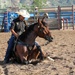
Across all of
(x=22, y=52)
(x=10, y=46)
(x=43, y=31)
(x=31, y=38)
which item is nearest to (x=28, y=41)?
(x=31, y=38)

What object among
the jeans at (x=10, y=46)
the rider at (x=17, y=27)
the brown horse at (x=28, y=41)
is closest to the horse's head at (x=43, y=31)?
the brown horse at (x=28, y=41)

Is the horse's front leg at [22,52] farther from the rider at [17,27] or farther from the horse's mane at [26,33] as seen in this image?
the rider at [17,27]

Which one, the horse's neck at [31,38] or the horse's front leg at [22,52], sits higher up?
the horse's neck at [31,38]

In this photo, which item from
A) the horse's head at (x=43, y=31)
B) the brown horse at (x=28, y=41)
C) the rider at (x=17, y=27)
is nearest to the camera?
the horse's head at (x=43, y=31)

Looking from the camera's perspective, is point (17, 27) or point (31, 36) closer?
point (31, 36)

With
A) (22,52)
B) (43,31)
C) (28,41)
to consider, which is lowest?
(22,52)

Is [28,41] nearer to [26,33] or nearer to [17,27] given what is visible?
[26,33]

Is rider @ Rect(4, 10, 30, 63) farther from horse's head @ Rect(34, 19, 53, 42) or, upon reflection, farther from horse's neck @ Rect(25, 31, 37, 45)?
horse's head @ Rect(34, 19, 53, 42)

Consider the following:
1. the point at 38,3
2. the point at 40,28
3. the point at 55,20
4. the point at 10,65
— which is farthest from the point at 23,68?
the point at 38,3

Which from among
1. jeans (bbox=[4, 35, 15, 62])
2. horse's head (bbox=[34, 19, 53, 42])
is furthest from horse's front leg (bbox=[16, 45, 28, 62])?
horse's head (bbox=[34, 19, 53, 42])

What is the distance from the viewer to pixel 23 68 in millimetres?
6723

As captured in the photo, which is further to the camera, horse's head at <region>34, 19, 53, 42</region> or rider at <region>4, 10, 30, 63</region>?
rider at <region>4, 10, 30, 63</region>

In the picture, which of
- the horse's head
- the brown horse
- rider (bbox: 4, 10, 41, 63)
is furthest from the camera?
rider (bbox: 4, 10, 41, 63)

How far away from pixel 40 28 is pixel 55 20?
15.3 meters
